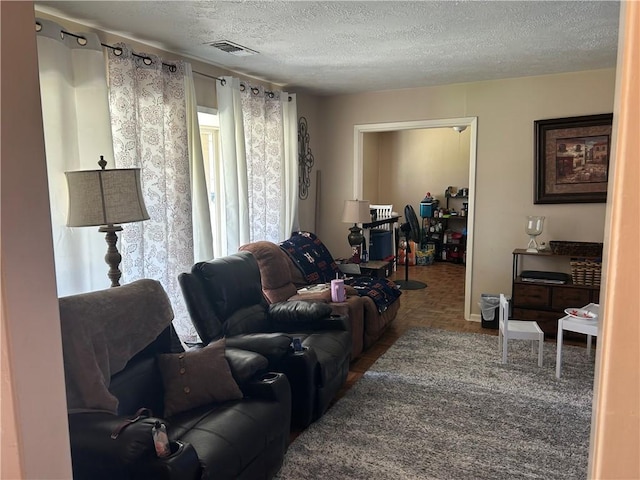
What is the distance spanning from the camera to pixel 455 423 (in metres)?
2.77

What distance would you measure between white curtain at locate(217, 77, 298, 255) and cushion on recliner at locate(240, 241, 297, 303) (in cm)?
28

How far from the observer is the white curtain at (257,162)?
3.88m

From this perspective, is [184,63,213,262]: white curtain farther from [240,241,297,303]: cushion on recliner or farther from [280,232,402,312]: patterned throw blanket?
[280,232,402,312]: patterned throw blanket

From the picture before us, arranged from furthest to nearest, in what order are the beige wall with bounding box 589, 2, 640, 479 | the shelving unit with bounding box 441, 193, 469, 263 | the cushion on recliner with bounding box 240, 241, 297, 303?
the shelving unit with bounding box 441, 193, 469, 263
the cushion on recliner with bounding box 240, 241, 297, 303
the beige wall with bounding box 589, 2, 640, 479

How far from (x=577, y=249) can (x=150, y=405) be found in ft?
12.8

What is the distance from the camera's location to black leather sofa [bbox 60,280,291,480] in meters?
1.64

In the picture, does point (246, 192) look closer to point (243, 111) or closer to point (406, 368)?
point (243, 111)

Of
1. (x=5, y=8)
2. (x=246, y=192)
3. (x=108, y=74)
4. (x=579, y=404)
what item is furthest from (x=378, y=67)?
(x=5, y=8)

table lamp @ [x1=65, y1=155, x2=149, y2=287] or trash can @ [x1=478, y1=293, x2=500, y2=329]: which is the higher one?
table lamp @ [x1=65, y1=155, x2=149, y2=287]

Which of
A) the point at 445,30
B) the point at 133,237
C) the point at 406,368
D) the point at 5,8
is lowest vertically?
the point at 406,368

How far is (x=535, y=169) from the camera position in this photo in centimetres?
450

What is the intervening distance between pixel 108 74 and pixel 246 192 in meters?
1.53

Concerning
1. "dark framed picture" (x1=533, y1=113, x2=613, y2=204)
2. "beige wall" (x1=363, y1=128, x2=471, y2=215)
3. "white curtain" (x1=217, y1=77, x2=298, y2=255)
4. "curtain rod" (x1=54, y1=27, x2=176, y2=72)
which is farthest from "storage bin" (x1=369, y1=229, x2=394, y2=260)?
"curtain rod" (x1=54, y1=27, x2=176, y2=72)

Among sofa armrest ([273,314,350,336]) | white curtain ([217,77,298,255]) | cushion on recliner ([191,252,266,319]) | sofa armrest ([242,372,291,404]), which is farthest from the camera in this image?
white curtain ([217,77,298,255])
